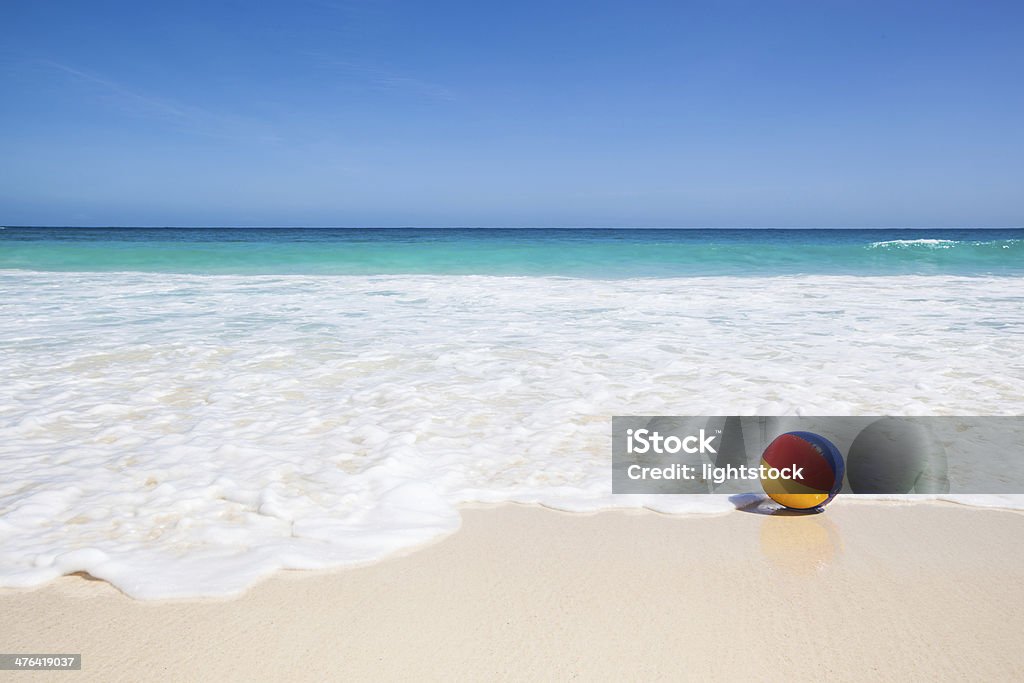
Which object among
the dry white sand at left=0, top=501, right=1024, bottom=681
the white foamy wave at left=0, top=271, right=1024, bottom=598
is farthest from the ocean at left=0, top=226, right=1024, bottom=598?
the dry white sand at left=0, top=501, right=1024, bottom=681

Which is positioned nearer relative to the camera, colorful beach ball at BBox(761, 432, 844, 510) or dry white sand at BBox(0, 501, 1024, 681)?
dry white sand at BBox(0, 501, 1024, 681)

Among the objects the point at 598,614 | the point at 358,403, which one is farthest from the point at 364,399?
the point at 598,614

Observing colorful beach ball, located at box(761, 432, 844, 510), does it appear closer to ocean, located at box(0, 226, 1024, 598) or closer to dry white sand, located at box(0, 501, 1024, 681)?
dry white sand, located at box(0, 501, 1024, 681)

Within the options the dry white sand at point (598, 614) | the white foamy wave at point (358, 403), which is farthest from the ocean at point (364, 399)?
the dry white sand at point (598, 614)

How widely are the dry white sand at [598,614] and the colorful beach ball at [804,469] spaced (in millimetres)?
125

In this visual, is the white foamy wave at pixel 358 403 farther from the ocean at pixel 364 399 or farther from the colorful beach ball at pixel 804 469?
the colorful beach ball at pixel 804 469

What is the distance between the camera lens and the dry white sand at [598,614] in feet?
5.77

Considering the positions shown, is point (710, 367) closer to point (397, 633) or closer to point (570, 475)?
point (570, 475)

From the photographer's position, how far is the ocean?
8.25 feet

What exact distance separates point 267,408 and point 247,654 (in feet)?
7.99

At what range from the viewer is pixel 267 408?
4.07 m

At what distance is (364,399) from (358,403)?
0.09 metres

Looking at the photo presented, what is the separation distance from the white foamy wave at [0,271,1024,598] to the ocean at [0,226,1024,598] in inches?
0.7

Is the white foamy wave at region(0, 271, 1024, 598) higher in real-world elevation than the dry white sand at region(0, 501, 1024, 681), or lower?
higher
